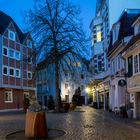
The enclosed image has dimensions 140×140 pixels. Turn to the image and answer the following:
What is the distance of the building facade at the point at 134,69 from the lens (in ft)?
82.9

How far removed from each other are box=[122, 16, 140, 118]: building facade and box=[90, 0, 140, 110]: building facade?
14.5 m

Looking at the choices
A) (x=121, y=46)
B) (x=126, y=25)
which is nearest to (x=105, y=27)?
(x=126, y=25)

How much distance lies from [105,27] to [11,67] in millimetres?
16974

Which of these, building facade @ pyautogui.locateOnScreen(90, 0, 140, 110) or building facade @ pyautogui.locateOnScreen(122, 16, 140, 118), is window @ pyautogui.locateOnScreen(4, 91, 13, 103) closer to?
building facade @ pyautogui.locateOnScreen(90, 0, 140, 110)

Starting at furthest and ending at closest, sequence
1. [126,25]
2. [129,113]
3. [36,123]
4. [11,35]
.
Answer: [11,35]
[126,25]
[129,113]
[36,123]

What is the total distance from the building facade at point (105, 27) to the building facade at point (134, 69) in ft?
47.5

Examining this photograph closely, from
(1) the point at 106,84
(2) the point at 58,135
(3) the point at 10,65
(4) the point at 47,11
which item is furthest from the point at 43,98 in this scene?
(2) the point at 58,135

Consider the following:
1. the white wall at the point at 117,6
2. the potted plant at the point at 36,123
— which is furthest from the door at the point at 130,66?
the white wall at the point at 117,6

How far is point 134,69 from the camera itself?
26781 mm

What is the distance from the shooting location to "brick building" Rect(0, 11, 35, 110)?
176ft

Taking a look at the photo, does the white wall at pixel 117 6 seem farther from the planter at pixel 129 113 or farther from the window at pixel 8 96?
the window at pixel 8 96

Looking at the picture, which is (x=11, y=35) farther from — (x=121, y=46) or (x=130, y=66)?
(x=130, y=66)

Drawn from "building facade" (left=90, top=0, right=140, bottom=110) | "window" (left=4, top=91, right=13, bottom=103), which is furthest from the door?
"window" (left=4, top=91, right=13, bottom=103)

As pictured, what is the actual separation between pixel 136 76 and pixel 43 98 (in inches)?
2473
